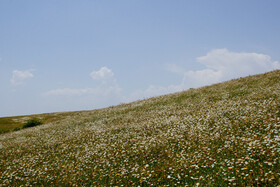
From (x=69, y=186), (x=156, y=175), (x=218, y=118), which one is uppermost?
(x=218, y=118)

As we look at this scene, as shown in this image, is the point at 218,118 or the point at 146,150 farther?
the point at 218,118

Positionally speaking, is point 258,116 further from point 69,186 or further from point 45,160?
point 45,160

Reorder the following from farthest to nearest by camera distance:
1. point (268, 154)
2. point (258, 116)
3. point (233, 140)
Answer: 1. point (258, 116)
2. point (233, 140)
3. point (268, 154)

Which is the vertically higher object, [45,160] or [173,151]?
[173,151]

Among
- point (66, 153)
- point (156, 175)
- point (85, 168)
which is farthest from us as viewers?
point (66, 153)

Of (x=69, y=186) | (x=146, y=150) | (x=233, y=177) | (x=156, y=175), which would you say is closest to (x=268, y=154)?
(x=233, y=177)

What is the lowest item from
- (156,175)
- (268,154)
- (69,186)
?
(69,186)

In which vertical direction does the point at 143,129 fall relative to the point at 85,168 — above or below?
above

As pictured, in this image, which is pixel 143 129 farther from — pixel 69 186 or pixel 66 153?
pixel 69 186

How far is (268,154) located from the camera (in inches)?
307

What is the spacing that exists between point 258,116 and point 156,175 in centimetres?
884

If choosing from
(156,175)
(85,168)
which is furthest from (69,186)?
(156,175)

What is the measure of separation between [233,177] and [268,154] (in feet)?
7.50

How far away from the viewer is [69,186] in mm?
9414
